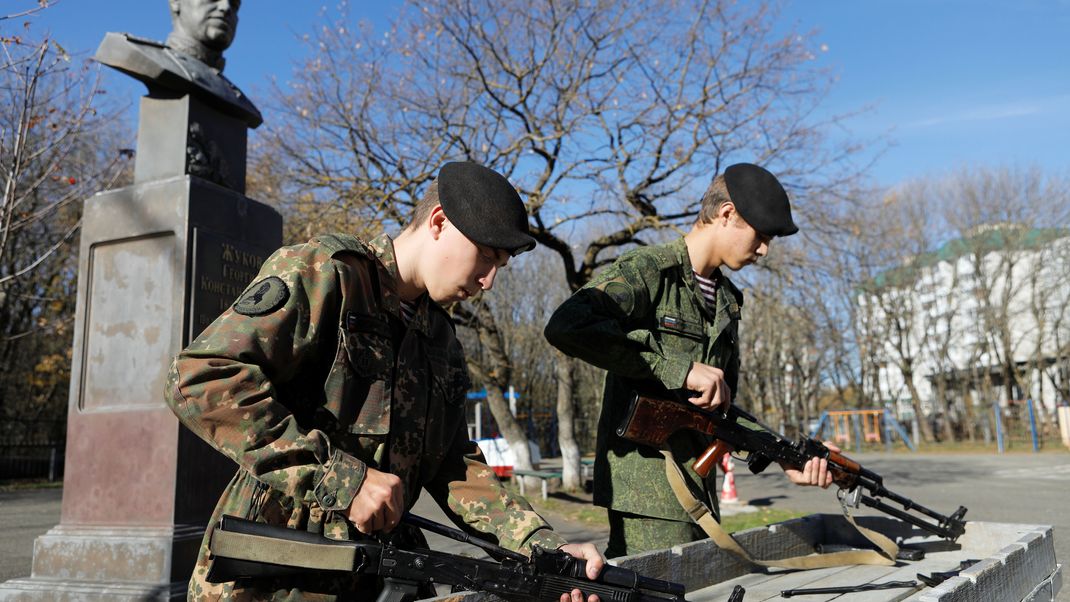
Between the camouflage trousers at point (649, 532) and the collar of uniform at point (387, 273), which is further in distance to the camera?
the camouflage trousers at point (649, 532)

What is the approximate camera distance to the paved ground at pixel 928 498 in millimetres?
9266

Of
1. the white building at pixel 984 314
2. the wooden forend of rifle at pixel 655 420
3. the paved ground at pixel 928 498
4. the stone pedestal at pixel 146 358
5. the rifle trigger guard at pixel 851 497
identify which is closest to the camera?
the wooden forend of rifle at pixel 655 420

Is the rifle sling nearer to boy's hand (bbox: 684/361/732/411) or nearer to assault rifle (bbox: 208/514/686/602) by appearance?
assault rifle (bbox: 208/514/686/602)

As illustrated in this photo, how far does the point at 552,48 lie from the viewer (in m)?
12.5

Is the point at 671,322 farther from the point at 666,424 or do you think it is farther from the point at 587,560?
the point at 587,560

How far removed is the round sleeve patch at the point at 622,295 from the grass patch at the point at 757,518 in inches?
281

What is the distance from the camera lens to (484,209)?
197 centimetres

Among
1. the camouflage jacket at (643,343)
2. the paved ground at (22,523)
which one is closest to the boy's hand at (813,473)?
the camouflage jacket at (643,343)

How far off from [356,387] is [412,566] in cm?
43

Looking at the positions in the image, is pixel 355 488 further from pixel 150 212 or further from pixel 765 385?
pixel 765 385

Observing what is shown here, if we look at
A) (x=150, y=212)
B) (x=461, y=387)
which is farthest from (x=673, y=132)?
(x=461, y=387)

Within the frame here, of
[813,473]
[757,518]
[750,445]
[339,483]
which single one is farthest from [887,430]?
[339,483]

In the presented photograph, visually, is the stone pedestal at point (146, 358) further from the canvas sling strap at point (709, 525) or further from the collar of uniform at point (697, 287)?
the collar of uniform at point (697, 287)

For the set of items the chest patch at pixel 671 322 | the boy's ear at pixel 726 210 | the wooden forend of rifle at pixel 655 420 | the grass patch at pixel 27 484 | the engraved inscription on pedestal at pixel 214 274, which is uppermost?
the engraved inscription on pedestal at pixel 214 274
